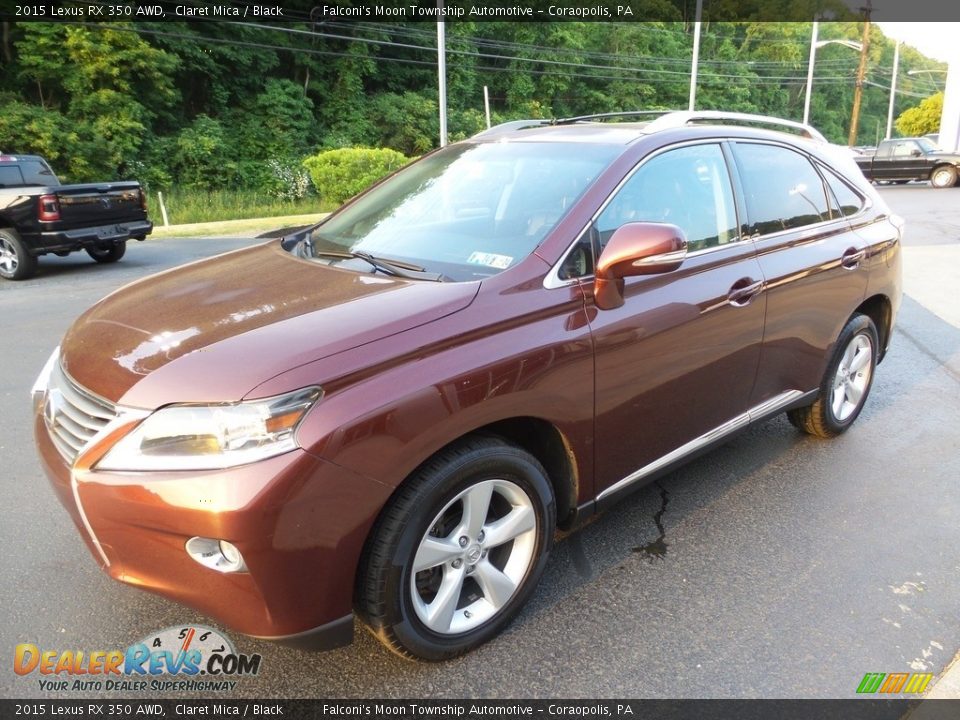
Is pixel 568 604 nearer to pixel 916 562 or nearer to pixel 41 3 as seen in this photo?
pixel 916 562

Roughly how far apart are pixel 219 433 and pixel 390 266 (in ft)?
3.52

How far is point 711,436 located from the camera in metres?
3.35

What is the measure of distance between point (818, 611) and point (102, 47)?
1148 inches

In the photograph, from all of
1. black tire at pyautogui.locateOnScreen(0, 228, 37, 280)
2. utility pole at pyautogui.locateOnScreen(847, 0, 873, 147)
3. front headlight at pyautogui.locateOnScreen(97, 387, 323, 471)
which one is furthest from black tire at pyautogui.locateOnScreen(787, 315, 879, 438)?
utility pole at pyautogui.locateOnScreen(847, 0, 873, 147)

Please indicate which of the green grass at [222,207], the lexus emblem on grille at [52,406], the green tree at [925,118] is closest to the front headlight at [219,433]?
the lexus emblem on grille at [52,406]

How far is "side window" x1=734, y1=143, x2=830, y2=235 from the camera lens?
11.5ft

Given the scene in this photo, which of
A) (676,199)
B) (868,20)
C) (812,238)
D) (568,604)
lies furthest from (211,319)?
(868,20)

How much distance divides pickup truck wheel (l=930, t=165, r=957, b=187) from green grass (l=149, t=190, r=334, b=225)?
2215 centimetres

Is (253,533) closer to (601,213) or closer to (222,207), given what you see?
(601,213)

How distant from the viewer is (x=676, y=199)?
10.4 ft

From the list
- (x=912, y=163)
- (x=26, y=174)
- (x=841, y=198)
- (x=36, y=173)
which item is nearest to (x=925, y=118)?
(x=912, y=163)

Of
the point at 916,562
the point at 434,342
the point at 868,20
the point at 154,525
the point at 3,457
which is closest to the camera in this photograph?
the point at 154,525

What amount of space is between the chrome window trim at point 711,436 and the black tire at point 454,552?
436 millimetres

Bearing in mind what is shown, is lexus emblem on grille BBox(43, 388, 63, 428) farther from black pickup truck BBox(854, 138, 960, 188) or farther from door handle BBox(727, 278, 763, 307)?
black pickup truck BBox(854, 138, 960, 188)
